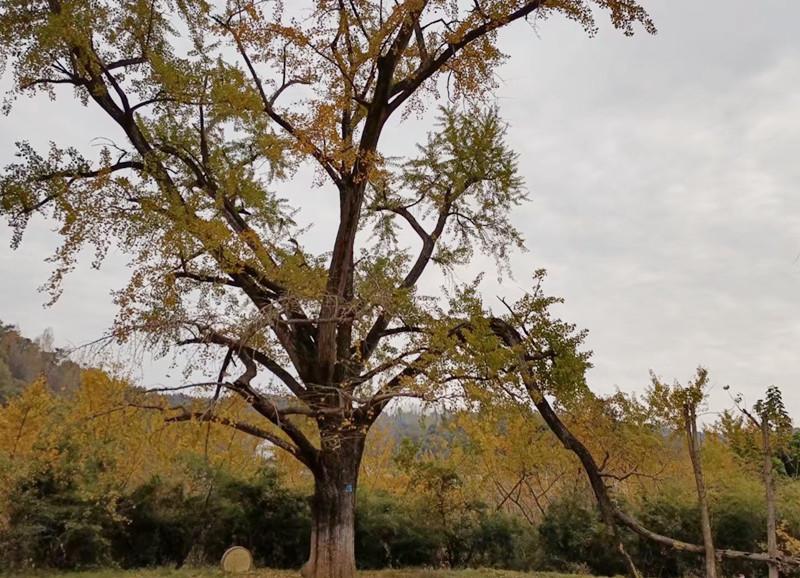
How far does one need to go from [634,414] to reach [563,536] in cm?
541

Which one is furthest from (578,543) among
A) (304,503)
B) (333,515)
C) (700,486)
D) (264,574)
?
(700,486)

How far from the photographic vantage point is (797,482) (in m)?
12.1

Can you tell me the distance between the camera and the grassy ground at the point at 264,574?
9227 millimetres

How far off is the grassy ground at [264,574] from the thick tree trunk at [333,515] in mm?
1893

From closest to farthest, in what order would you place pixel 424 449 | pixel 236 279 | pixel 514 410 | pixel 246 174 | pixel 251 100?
1. pixel 514 410
2. pixel 251 100
3. pixel 236 279
4. pixel 246 174
5. pixel 424 449

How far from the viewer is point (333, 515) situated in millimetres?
8453

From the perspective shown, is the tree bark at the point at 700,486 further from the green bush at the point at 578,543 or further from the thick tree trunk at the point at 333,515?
the green bush at the point at 578,543

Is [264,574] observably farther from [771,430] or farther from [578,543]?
[771,430]

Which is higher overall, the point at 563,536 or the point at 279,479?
the point at 279,479

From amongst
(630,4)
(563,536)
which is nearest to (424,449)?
(563,536)

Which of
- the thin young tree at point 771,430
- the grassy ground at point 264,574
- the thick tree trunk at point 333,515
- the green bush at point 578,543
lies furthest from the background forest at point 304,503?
the thin young tree at point 771,430

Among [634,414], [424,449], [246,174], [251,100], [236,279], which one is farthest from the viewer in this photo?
[424,449]

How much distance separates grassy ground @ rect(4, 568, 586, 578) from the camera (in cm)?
923

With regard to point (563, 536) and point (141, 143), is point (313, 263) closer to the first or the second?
point (141, 143)
